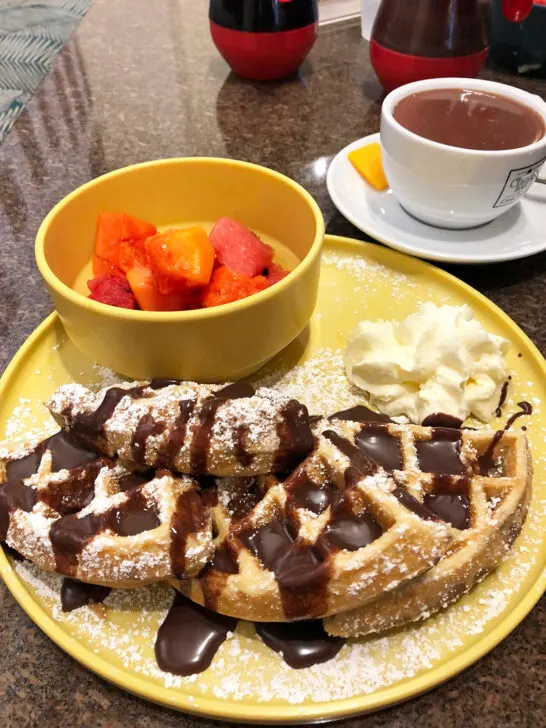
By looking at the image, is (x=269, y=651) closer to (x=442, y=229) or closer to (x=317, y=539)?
(x=317, y=539)

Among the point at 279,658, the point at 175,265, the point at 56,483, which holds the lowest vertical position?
the point at 279,658

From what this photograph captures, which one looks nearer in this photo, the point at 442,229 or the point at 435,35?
the point at 442,229

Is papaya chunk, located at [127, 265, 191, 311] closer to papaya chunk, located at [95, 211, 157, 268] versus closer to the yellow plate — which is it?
papaya chunk, located at [95, 211, 157, 268]

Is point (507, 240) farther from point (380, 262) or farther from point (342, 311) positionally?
point (342, 311)

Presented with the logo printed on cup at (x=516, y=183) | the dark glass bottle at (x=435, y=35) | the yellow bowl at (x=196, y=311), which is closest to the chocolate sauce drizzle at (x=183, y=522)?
the yellow bowl at (x=196, y=311)

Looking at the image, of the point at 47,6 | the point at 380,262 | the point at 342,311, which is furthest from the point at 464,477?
the point at 47,6

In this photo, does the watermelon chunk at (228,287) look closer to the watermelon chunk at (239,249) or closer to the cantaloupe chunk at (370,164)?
the watermelon chunk at (239,249)

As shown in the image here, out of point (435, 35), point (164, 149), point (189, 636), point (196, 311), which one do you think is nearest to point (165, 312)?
point (196, 311)

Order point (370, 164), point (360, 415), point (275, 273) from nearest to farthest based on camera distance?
1. point (360, 415)
2. point (275, 273)
3. point (370, 164)
